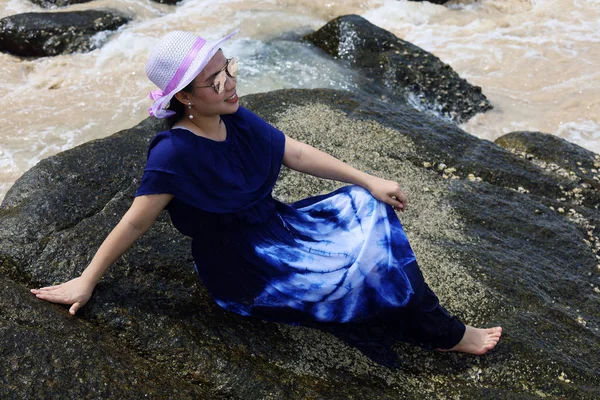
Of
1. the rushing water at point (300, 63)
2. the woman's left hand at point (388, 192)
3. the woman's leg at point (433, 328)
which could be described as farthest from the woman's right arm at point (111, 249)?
the rushing water at point (300, 63)

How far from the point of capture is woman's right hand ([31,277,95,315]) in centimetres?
241

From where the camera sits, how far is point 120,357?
7.43 ft

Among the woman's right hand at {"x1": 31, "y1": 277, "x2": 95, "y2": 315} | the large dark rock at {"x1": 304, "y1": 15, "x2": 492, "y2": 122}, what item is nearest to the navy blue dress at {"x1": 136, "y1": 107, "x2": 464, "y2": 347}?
the woman's right hand at {"x1": 31, "y1": 277, "x2": 95, "y2": 315}

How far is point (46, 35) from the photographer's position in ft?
24.3

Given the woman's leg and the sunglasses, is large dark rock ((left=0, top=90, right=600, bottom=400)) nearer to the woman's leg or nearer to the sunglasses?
the woman's leg

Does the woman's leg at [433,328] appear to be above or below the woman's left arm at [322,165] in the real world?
below

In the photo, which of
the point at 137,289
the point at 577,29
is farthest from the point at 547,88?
the point at 137,289

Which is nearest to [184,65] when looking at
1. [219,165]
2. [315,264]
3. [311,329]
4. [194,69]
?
[194,69]

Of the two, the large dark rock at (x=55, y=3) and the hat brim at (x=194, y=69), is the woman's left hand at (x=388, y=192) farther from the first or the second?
the large dark rock at (x=55, y=3)

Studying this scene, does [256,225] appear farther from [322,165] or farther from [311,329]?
[311,329]

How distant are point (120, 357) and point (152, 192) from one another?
64 centimetres

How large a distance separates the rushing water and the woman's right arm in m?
3.03

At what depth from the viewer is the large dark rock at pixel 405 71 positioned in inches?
235

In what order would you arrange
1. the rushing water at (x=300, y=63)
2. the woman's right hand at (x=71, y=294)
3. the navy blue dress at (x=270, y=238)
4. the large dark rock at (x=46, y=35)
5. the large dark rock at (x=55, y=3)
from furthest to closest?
the large dark rock at (x=55, y=3), the large dark rock at (x=46, y=35), the rushing water at (x=300, y=63), the woman's right hand at (x=71, y=294), the navy blue dress at (x=270, y=238)
